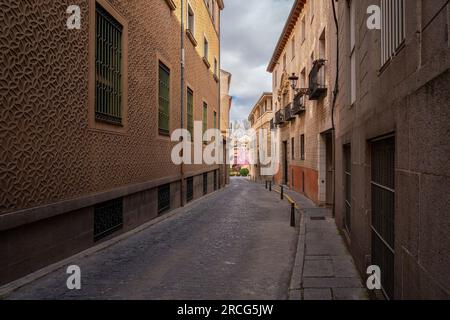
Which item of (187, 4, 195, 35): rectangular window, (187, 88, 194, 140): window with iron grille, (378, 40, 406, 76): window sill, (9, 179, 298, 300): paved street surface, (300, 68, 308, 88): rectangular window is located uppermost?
(187, 4, 195, 35): rectangular window

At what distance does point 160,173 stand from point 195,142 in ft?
20.5

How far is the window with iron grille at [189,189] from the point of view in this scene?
16.5m

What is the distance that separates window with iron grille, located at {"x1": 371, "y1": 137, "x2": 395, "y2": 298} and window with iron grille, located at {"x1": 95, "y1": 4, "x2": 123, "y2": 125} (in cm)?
557

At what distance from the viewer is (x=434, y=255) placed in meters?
2.44

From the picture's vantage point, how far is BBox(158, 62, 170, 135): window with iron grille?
1225cm

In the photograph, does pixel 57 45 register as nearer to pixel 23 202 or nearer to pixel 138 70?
pixel 23 202

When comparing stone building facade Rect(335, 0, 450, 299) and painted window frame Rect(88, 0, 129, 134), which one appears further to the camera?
painted window frame Rect(88, 0, 129, 134)

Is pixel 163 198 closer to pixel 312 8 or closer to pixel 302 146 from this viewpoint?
pixel 302 146

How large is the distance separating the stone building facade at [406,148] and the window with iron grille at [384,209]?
0.01 meters

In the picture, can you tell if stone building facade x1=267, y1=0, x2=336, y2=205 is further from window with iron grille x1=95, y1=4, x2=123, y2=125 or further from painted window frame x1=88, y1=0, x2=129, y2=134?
window with iron grille x1=95, y1=4, x2=123, y2=125

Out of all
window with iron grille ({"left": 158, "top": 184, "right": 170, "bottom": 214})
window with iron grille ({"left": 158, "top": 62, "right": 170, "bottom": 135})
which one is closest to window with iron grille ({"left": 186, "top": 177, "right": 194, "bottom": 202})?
window with iron grille ({"left": 158, "top": 184, "right": 170, "bottom": 214})

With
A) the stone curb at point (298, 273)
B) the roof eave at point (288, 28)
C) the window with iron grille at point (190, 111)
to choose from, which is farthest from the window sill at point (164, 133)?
the roof eave at point (288, 28)

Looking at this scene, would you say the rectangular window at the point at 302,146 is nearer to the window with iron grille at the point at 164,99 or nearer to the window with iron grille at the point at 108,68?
the window with iron grille at the point at 164,99
